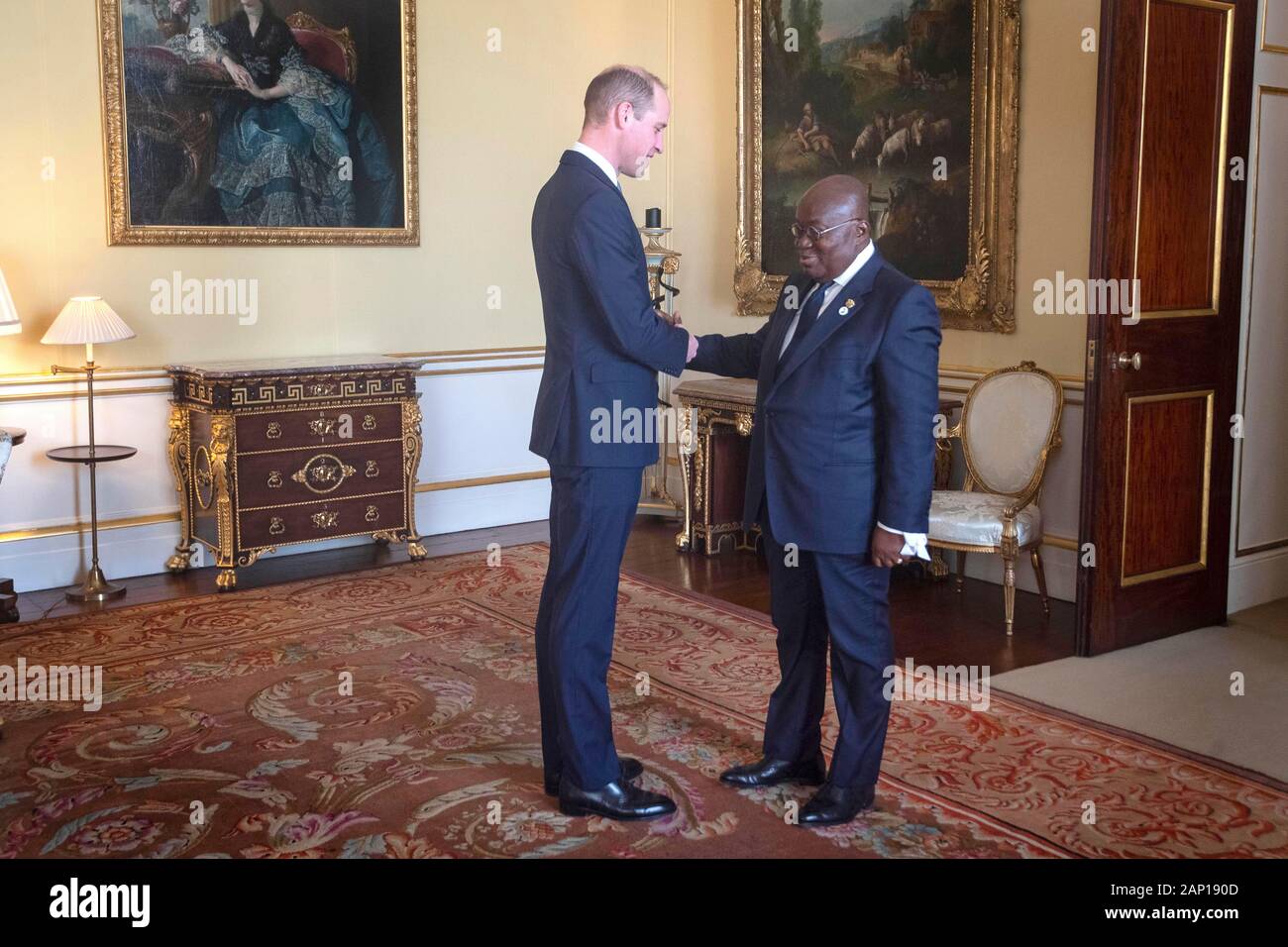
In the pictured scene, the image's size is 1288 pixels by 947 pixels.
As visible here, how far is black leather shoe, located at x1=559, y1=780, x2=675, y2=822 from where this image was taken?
3670 millimetres

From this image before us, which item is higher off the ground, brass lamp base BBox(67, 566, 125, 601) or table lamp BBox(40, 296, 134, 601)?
table lamp BBox(40, 296, 134, 601)

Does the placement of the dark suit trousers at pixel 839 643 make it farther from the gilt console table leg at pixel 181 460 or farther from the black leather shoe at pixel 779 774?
the gilt console table leg at pixel 181 460

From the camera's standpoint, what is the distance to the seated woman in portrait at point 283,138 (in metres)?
6.89

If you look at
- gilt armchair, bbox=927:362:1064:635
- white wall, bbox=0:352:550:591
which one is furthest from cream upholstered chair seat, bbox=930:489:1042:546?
white wall, bbox=0:352:550:591

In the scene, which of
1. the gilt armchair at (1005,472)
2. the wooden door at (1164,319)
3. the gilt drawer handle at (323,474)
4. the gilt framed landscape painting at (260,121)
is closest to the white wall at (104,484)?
the gilt drawer handle at (323,474)

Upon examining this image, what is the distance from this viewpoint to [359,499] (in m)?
7.00

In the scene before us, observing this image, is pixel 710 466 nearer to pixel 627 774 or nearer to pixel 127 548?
pixel 127 548

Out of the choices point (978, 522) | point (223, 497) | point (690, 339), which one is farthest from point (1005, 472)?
point (223, 497)

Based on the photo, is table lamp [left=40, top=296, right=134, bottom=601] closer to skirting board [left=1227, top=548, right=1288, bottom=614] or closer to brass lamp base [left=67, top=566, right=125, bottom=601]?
brass lamp base [left=67, top=566, right=125, bottom=601]

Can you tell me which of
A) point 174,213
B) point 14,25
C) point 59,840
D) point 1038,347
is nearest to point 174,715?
point 59,840

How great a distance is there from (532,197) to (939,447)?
3.17 m

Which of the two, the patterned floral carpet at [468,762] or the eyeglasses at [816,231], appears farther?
the patterned floral carpet at [468,762]

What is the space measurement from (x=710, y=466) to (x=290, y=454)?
7.68ft

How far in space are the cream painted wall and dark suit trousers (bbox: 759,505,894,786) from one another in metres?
3.05
